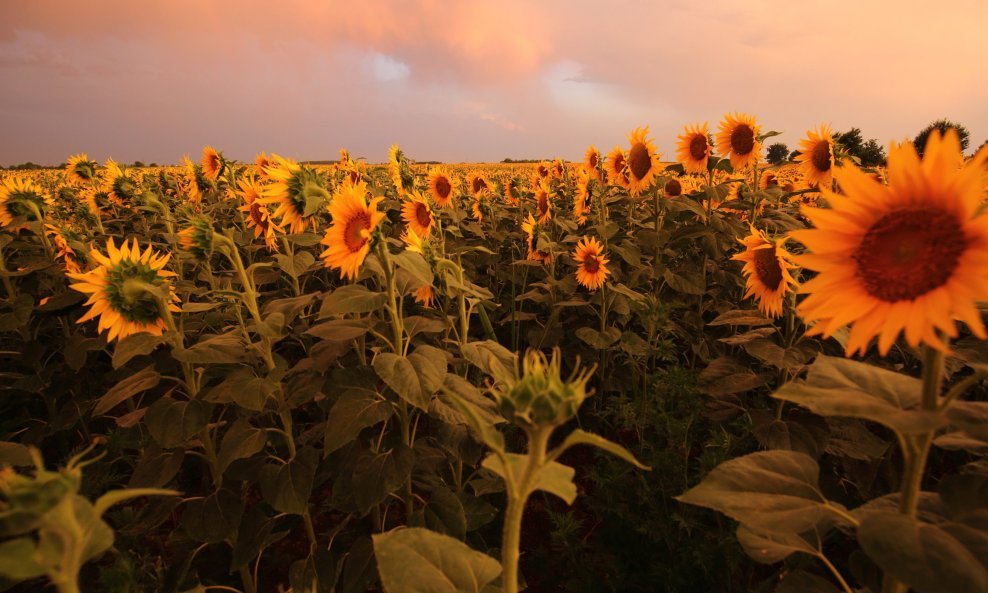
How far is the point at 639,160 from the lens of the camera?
4629 millimetres

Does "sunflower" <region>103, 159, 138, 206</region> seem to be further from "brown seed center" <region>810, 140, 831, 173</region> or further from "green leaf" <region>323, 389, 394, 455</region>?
"brown seed center" <region>810, 140, 831, 173</region>

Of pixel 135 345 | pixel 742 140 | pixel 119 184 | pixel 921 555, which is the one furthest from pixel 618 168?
pixel 119 184

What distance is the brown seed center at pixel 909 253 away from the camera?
0.95 meters

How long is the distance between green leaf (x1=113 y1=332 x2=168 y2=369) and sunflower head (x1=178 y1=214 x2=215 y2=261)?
427 mm

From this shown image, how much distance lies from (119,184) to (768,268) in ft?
21.7

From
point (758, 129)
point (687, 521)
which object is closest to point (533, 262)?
point (758, 129)

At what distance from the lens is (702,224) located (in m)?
3.87

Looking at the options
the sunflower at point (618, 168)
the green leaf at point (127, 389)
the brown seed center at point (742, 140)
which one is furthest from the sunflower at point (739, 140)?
the green leaf at point (127, 389)

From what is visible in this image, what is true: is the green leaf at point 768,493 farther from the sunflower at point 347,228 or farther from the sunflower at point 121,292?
the sunflower at point 121,292

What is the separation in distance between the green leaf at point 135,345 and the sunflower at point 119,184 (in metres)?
4.69

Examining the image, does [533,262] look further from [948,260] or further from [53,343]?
[53,343]

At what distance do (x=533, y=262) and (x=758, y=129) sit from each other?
2238 millimetres

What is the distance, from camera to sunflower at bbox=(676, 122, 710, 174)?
4.42m

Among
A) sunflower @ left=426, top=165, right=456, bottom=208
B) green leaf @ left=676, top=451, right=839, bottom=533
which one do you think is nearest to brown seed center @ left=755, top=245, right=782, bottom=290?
green leaf @ left=676, top=451, right=839, bottom=533
